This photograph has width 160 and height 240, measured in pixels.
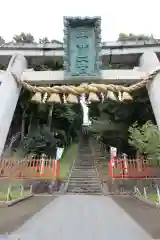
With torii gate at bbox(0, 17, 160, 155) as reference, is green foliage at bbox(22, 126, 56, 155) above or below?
below

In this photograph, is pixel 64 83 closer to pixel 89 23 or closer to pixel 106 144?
pixel 89 23

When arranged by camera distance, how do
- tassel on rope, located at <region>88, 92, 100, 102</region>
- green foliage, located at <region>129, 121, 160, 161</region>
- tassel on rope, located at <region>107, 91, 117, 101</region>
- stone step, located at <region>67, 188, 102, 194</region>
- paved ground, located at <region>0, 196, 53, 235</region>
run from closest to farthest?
paved ground, located at <region>0, 196, 53, 235</region>, green foliage, located at <region>129, 121, 160, 161</region>, tassel on rope, located at <region>88, 92, 100, 102</region>, tassel on rope, located at <region>107, 91, 117, 101</region>, stone step, located at <region>67, 188, 102, 194</region>

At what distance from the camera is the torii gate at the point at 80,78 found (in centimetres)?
1152

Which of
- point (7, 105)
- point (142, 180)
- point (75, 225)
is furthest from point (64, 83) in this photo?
point (75, 225)

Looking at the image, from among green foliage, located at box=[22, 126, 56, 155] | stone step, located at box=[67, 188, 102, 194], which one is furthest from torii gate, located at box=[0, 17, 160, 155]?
stone step, located at box=[67, 188, 102, 194]

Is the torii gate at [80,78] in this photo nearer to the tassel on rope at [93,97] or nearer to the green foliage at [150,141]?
the tassel on rope at [93,97]

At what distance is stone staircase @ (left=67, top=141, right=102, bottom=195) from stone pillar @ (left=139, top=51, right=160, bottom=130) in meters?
4.78

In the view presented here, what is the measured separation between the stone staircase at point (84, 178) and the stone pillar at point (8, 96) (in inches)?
183

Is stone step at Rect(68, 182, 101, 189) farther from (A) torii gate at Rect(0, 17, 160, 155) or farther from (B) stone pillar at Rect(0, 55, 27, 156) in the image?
(B) stone pillar at Rect(0, 55, 27, 156)

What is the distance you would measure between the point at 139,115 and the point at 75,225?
39.4 ft

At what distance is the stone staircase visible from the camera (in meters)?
13.7

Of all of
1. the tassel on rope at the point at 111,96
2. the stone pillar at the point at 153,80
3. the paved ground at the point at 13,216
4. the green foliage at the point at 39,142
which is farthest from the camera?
the green foliage at the point at 39,142

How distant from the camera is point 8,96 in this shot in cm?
1198

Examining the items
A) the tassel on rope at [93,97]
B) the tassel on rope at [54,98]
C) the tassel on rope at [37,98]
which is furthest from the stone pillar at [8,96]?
the tassel on rope at [93,97]
